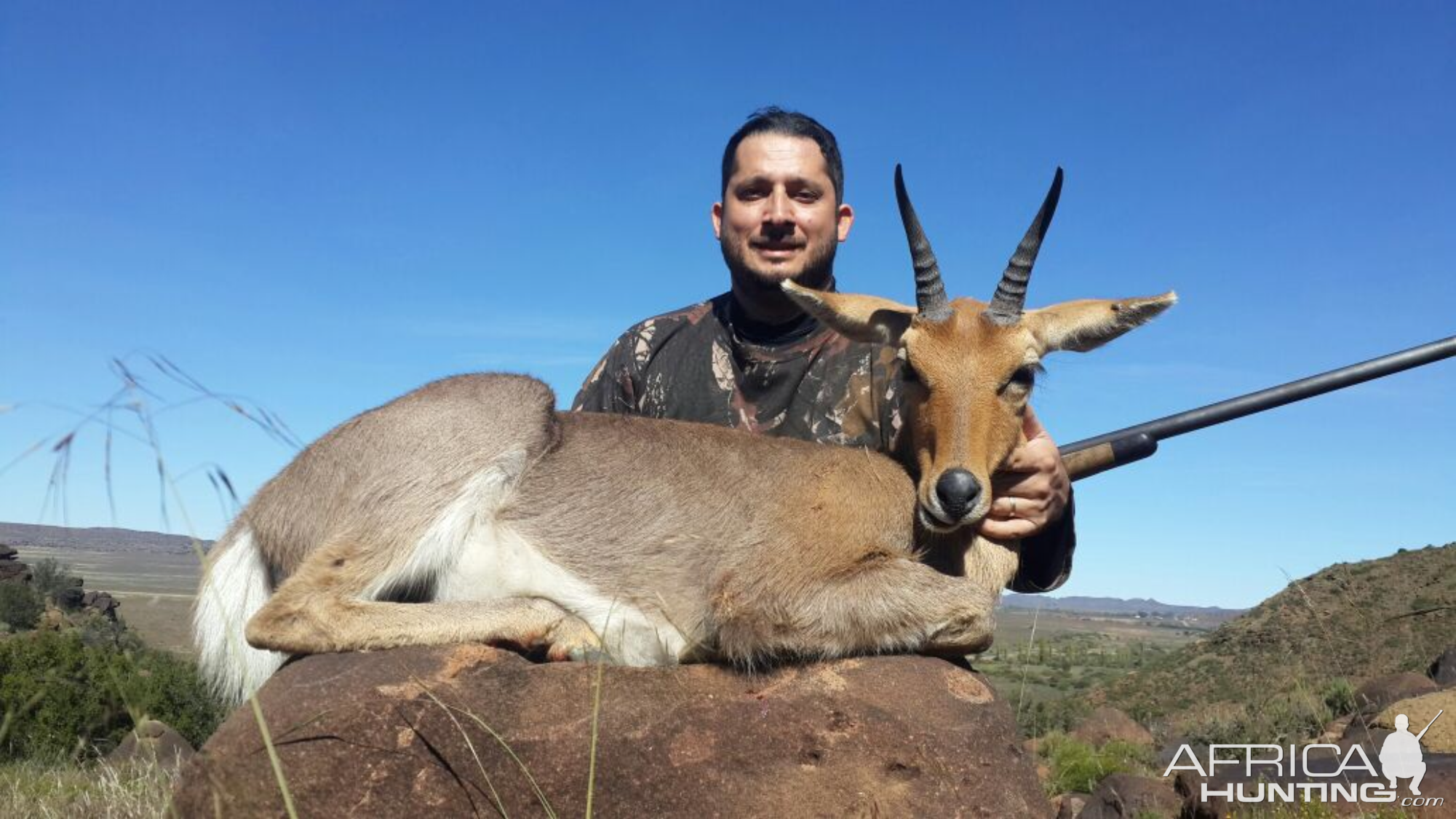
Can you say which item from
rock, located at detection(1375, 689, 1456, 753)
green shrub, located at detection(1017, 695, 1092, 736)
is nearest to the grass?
rock, located at detection(1375, 689, 1456, 753)

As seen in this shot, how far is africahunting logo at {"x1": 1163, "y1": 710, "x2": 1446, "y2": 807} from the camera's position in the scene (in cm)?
793

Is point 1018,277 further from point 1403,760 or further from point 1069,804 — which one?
point 1069,804

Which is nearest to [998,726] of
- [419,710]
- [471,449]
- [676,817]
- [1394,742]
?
[676,817]

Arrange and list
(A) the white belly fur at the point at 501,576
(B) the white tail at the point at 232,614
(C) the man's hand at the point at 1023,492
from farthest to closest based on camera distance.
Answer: (C) the man's hand at the point at 1023,492
(B) the white tail at the point at 232,614
(A) the white belly fur at the point at 501,576

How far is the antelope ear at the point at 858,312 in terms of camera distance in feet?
22.2

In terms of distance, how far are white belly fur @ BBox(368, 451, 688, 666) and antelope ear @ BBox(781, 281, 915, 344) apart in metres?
2.25

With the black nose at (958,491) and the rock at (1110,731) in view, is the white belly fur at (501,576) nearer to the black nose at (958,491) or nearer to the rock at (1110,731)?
the black nose at (958,491)

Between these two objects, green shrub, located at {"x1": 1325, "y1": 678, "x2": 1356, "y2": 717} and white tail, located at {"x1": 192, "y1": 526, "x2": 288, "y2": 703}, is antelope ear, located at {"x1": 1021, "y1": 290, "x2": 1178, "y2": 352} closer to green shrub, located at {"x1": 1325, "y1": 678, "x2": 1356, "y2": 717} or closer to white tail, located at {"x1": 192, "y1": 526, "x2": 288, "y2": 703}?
white tail, located at {"x1": 192, "y1": 526, "x2": 288, "y2": 703}

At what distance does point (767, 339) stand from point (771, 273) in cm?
55

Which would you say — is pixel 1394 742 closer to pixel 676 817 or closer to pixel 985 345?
pixel 985 345

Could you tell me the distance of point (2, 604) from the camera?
34.3 metres

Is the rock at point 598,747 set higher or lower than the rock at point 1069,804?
higher

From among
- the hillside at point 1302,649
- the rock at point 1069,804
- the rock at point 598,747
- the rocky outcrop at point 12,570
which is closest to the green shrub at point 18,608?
the rocky outcrop at point 12,570

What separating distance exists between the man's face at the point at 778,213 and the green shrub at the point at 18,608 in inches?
1332
